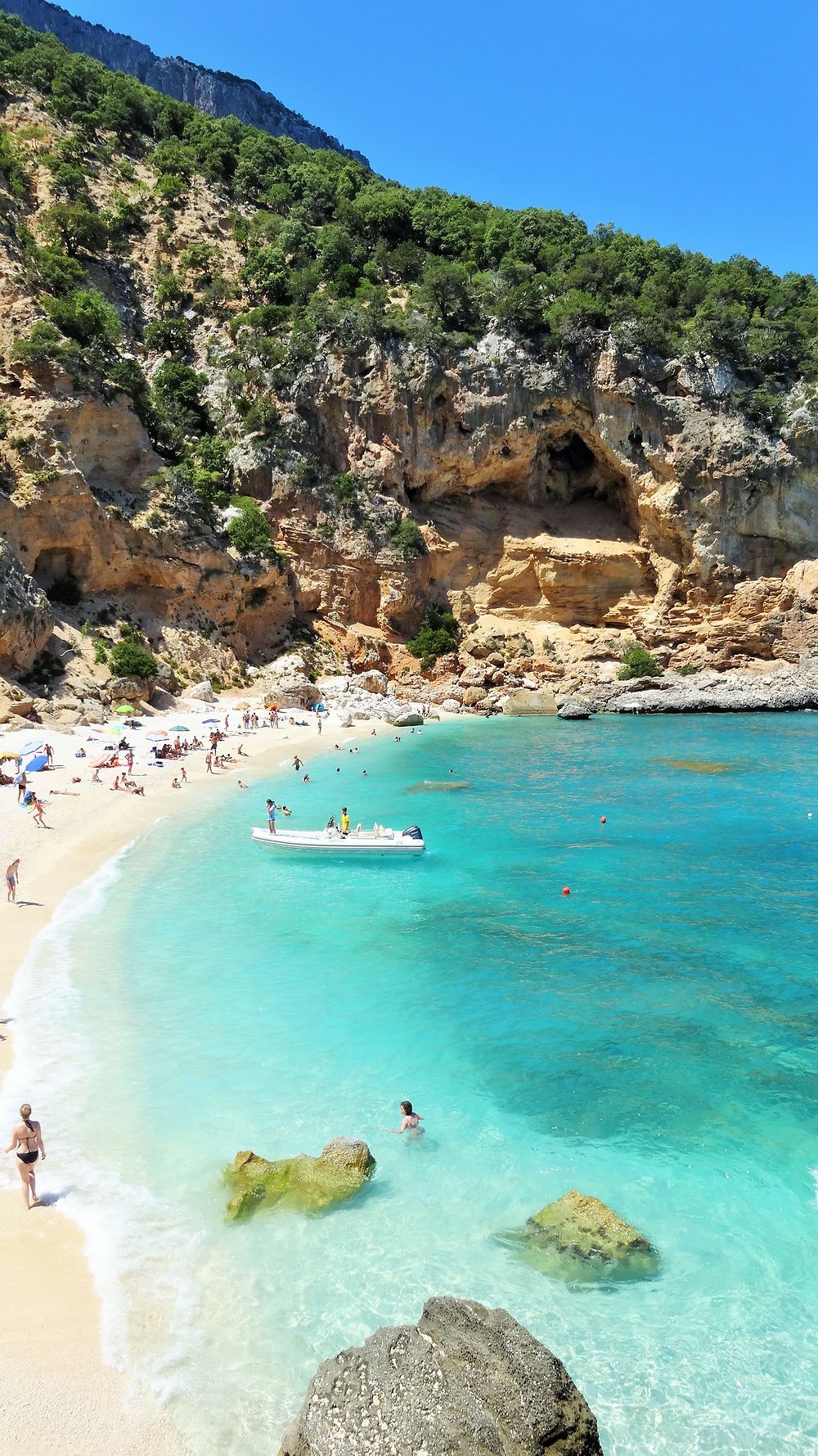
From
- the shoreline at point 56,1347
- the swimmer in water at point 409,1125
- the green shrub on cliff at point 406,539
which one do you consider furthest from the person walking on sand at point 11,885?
the green shrub on cliff at point 406,539

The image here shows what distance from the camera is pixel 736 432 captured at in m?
49.7

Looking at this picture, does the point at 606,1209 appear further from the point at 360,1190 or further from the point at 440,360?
the point at 440,360

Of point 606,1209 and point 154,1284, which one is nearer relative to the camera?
point 154,1284

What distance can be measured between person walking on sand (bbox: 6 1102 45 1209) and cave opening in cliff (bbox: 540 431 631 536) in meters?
52.7

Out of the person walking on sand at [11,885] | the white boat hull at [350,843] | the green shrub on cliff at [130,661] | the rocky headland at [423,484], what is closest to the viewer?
the person walking on sand at [11,885]

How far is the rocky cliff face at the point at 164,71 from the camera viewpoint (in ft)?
327

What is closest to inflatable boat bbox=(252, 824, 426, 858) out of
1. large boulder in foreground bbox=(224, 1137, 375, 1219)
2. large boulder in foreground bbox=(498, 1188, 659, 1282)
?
large boulder in foreground bbox=(224, 1137, 375, 1219)

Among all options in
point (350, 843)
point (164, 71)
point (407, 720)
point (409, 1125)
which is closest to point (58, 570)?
point (407, 720)

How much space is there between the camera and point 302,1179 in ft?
24.6

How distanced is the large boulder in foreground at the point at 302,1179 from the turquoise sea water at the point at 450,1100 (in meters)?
0.18

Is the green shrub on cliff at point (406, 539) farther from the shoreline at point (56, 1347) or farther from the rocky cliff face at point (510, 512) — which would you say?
Answer: the shoreline at point (56, 1347)

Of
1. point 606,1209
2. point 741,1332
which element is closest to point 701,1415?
point 741,1332

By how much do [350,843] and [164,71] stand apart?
126 m

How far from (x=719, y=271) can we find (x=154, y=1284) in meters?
69.7
